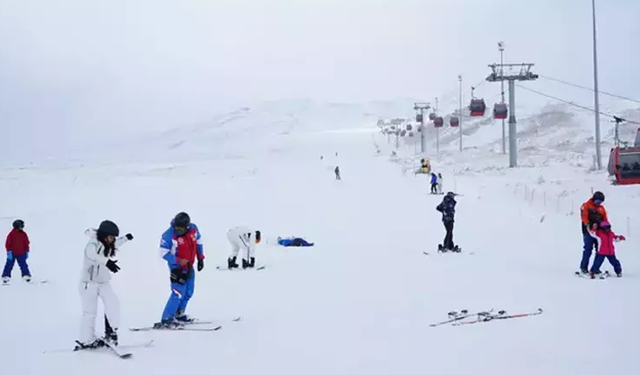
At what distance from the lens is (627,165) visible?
1062 inches

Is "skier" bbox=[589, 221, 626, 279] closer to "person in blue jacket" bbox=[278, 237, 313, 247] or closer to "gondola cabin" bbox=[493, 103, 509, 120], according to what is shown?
"person in blue jacket" bbox=[278, 237, 313, 247]

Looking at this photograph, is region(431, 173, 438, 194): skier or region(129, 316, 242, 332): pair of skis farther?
region(431, 173, 438, 194): skier

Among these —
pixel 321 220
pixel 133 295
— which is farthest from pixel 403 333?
pixel 321 220

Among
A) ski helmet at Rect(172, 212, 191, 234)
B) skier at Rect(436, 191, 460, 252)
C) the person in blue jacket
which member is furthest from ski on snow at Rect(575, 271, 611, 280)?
the person in blue jacket

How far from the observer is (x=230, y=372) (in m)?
6.94

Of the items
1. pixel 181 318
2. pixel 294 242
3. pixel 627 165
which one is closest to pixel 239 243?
pixel 294 242

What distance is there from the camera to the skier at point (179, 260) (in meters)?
8.68

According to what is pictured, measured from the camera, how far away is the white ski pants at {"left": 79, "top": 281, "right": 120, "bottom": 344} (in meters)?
7.80

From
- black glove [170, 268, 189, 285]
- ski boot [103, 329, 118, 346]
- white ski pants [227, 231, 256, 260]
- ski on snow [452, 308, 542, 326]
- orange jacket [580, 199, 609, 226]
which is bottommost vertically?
ski on snow [452, 308, 542, 326]

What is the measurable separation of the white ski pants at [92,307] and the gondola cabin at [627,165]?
23.8 metres

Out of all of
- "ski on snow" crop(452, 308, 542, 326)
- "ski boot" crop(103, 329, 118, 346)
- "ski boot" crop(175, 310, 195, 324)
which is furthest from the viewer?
"ski boot" crop(175, 310, 195, 324)

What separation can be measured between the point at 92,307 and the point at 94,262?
571mm

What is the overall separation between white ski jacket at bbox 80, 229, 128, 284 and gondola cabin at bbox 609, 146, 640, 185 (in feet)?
78.2

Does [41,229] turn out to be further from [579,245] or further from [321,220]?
[579,245]
